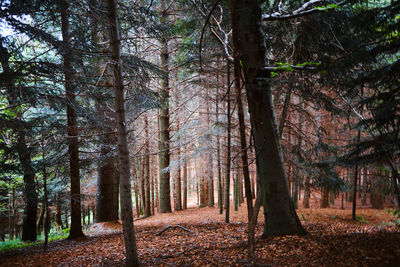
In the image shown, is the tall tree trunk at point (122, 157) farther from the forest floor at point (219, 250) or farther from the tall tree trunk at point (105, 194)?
the tall tree trunk at point (105, 194)

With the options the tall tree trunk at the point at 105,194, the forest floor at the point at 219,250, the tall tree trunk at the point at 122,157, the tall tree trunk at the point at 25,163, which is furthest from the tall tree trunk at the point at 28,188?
the tall tree trunk at the point at 122,157

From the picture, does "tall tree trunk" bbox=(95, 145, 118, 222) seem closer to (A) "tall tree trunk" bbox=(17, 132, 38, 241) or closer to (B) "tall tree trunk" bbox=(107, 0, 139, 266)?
(A) "tall tree trunk" bbox=(17, 132, 38, 241)

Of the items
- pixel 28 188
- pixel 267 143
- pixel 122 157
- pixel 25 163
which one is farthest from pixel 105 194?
pixel 267 143

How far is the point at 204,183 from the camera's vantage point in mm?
22234

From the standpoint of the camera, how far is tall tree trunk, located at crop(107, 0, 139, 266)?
451cm

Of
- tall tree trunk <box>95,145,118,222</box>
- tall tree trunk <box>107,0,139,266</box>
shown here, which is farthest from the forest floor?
tall tree trunk <box>95,145,118,222</box>

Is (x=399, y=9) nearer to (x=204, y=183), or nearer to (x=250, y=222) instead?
(x=250, y=222)

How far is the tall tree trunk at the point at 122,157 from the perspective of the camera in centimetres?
451

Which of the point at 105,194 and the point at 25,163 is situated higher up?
the point at 25,163

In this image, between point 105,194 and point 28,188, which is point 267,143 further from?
point 105,194


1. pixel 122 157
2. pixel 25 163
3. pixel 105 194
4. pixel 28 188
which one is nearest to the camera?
pixel 122 157

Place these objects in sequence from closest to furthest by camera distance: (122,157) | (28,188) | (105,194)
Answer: (122,157) → (28,188) → (105,194)

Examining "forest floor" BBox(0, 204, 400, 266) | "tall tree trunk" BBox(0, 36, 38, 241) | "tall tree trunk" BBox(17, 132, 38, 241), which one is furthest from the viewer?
"tall tree trunk" BBox(17, 132, 38, 241)

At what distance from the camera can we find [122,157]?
458 cm
